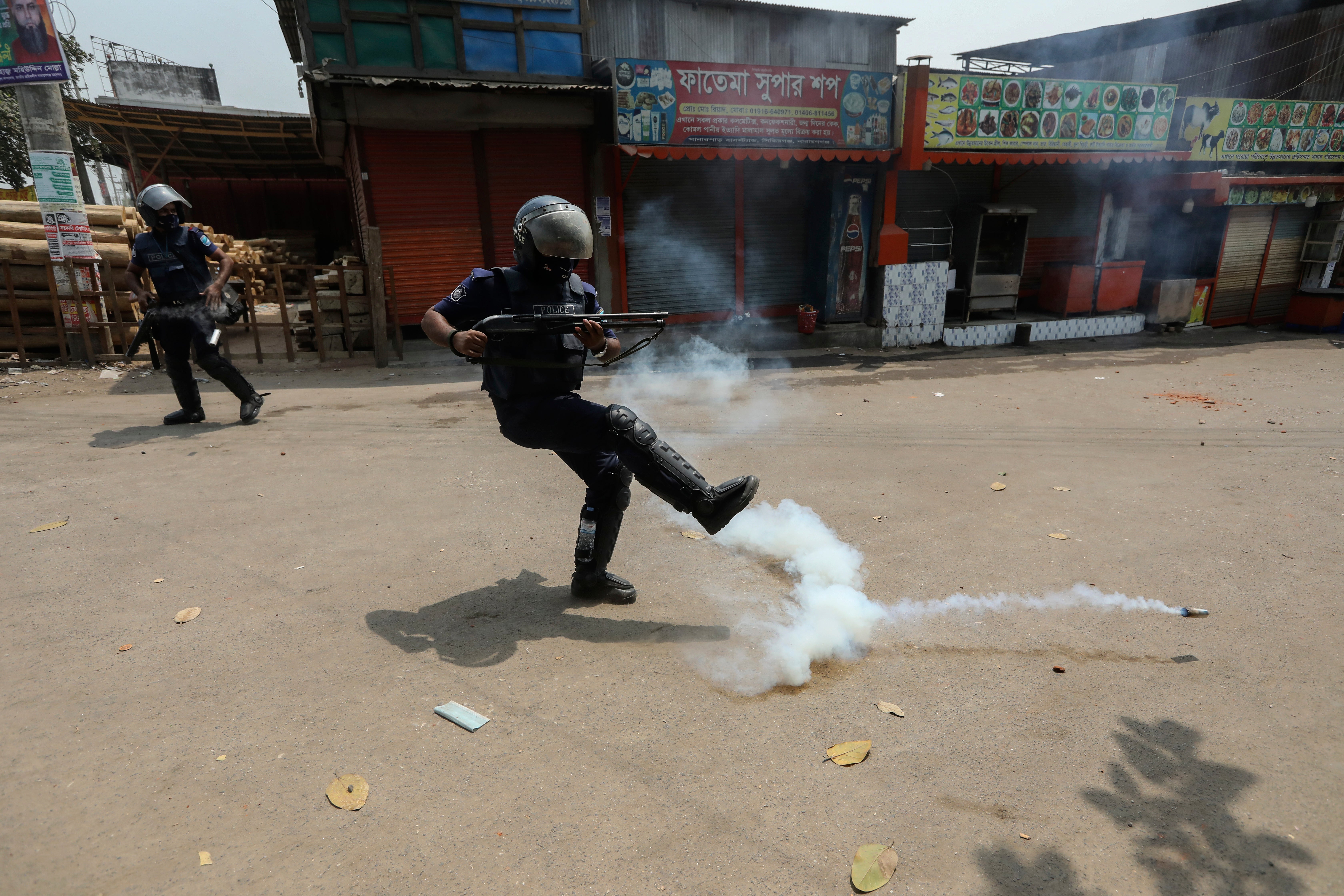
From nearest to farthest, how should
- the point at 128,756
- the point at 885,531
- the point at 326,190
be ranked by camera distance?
1. the point at 128,756
2. the point at 885,531
3. the point at 326,190

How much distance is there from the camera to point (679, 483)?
10.8 feet

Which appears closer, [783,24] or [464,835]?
[464,835]

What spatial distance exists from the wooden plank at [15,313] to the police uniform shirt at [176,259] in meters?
3.97

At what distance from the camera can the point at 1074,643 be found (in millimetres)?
3227

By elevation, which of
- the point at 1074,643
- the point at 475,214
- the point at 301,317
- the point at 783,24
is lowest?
the point at 1074,643

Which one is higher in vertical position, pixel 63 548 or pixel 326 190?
pixel 326 190

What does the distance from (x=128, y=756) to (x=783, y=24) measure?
671 inches

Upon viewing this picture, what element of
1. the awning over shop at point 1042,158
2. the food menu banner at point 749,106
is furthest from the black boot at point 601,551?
the awning over shop at point 1042,158

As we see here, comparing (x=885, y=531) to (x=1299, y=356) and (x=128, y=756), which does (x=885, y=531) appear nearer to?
(x=128, y=756)

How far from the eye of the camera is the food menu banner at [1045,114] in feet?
36.0

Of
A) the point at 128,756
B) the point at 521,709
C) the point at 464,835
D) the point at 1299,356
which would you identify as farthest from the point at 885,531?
the point at 1299,356

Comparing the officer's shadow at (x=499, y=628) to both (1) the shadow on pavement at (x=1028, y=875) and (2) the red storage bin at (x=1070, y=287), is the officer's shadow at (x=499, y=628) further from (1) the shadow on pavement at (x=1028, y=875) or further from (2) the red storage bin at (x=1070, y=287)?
(2) the red storage bin at (x=1070, y=287)

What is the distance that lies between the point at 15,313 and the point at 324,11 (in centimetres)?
534

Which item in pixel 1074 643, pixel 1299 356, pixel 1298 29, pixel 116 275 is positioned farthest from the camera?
pixel 1298 29
